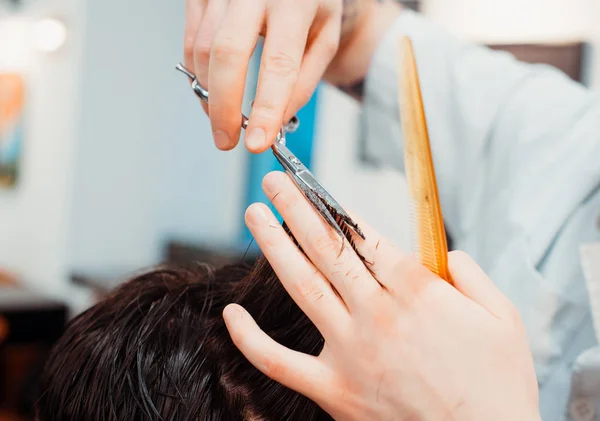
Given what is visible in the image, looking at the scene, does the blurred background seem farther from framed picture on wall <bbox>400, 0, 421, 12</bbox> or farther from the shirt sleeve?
the shirt sleeve

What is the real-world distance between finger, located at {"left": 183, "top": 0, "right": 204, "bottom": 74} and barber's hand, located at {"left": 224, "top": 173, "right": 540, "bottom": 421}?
0.36m

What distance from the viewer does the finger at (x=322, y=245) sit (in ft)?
1.84

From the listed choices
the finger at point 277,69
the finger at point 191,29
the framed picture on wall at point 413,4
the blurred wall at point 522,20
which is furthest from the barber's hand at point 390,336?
the framed picture on wall at point 413,4

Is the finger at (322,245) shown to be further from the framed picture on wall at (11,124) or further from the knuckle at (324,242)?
the framed picture on wall at (11,124)

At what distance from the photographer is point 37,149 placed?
16.0 feet

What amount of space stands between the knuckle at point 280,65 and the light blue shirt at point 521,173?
539mm

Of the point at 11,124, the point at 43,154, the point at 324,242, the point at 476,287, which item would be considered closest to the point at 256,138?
the point at 324,242

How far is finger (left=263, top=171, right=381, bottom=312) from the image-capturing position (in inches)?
22.1

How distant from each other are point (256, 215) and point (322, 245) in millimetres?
74

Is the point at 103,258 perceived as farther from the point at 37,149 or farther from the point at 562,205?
the point at 562,205

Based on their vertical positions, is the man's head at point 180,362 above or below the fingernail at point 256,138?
below

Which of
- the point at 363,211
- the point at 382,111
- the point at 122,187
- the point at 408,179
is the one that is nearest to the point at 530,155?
the point at 382,111

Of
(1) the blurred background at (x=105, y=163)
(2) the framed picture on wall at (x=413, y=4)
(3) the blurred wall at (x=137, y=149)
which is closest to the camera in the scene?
(2) the framed picture on wall at (x=413, y=4)

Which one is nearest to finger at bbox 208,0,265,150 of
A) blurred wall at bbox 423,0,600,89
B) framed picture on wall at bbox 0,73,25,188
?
blurred wall at bbox 423,0,600,89
